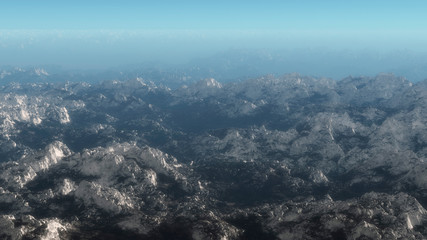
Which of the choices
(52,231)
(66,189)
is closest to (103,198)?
(66,189)

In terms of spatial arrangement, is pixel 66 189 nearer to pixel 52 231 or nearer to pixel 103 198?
pixel 103 198

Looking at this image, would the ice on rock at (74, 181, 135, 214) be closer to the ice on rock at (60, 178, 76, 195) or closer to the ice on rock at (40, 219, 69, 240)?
the ice on rock at (60, 178, 76, 195)

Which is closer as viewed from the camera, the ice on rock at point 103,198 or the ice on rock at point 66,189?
the ice on rock at point 103,198

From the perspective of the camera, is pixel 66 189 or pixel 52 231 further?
pixel 66 189

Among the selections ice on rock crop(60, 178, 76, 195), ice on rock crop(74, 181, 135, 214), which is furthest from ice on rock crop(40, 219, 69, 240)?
ice on rock crop(60, 178, 76, 195)

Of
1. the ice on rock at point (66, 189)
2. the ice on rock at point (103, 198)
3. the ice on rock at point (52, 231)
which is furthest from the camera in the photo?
the ice on rock at point (66, 189)

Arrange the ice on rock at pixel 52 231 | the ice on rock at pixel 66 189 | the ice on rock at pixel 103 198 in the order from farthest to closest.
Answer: the ice on rock at pixel 66 189 < the ice on rock at pixel 103 198 < the ice on rock at pixel 52 231

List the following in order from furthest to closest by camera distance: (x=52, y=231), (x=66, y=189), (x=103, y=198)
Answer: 1. (x=66, y=189)
2. (x=103, y=198)
3. (x=52, y=231)

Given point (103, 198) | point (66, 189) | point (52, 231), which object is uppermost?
point (52, 231)

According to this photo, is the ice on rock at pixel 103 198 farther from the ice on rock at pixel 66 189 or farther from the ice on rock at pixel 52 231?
the ice on rock at pixel 52 231

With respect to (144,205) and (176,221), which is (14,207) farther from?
(176,221)

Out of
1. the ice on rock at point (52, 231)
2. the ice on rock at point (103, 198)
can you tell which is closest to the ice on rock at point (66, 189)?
the ice on rock at point (103, 198)

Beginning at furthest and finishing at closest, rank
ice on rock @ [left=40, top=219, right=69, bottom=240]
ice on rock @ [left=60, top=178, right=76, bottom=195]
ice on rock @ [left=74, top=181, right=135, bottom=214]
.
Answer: ice on rock @ [left=60, top=178, right=76, bottom=195], ice on rock @ [left=74, top=181, right=135, bottom=214], ice on rock @ [left=40, top=219, right=69, bottom=240]
